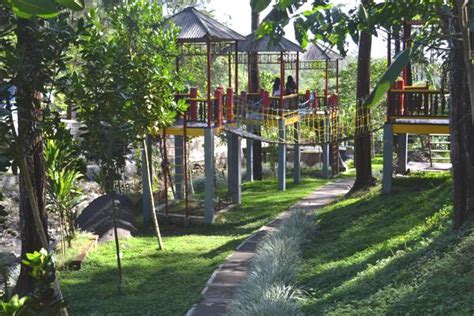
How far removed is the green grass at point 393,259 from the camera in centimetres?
596

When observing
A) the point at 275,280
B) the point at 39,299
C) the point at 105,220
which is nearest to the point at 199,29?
the point at 105,220

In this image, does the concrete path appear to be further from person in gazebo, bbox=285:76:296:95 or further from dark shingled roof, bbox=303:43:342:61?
dark shingled roof, bbox=303:43:342:61

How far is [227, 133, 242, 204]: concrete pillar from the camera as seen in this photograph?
56.3 ft

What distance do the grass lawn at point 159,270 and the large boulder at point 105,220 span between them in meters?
0.45

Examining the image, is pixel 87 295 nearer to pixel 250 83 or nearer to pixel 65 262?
pixel 65 262

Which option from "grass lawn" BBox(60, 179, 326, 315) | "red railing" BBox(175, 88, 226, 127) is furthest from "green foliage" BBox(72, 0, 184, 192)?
"red railing" BBox(175, 88, 226, 127)

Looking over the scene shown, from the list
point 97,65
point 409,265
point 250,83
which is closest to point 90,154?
point 97,65

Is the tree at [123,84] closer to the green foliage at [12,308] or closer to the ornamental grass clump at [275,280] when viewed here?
the ornamental grass clump at [275,280]

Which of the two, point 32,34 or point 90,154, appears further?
point 90,154

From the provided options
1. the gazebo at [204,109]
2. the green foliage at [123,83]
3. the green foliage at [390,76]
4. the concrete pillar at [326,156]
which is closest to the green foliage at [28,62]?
the green foliage at [123,83]

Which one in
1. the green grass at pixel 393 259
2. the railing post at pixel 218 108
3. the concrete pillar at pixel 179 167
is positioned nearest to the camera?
the green grass at pixel 393 259

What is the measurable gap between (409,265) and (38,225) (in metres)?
3.76

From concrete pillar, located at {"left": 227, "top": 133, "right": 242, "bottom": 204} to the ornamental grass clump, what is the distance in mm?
6356

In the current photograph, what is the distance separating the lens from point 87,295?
9.05m
